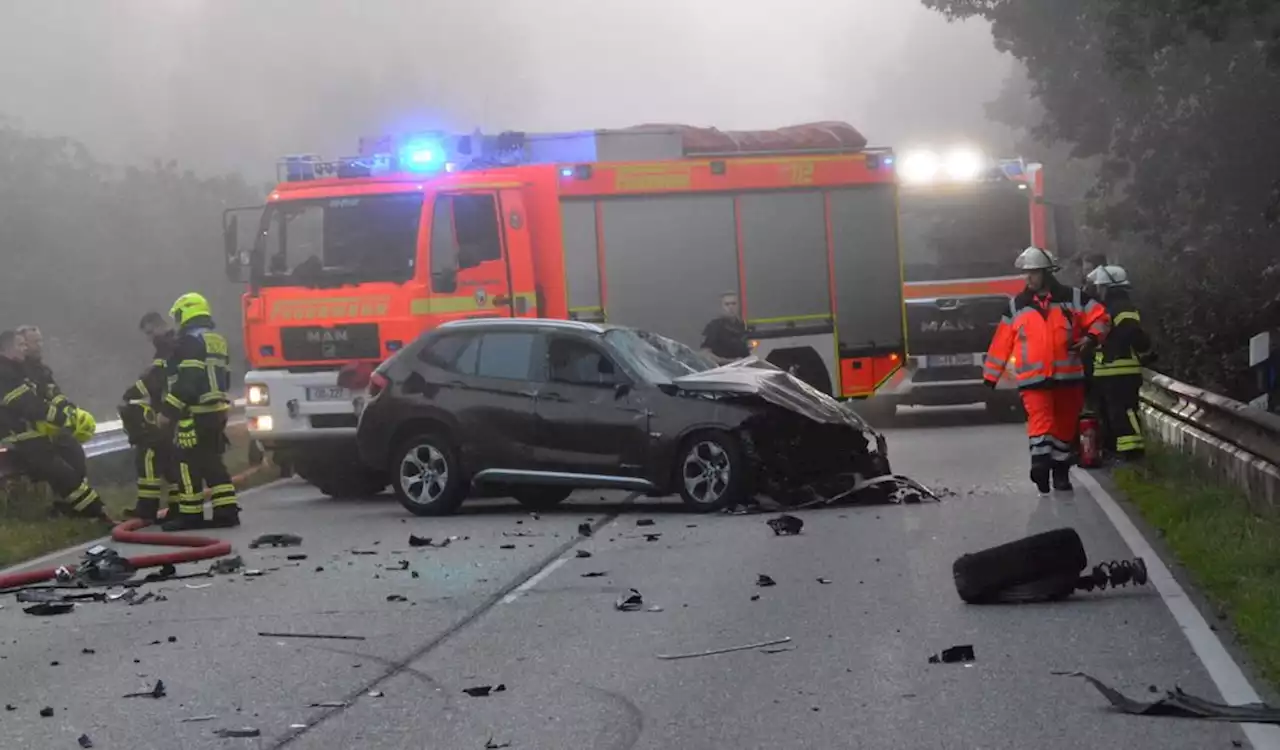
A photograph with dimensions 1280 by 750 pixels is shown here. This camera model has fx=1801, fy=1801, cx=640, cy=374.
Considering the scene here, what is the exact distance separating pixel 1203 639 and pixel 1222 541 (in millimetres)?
2572

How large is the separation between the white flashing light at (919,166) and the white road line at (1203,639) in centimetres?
978

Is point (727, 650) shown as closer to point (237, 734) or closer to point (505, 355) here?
point (237, 734)

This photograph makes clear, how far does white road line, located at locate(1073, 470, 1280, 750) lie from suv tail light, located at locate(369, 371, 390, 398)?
5619mm

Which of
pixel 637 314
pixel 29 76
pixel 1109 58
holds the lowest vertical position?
pixel 637 314

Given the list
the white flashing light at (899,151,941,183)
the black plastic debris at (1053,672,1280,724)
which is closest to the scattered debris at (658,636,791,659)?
the black plastic debris at (1053,672,1280,724)

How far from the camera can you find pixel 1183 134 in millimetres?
25062

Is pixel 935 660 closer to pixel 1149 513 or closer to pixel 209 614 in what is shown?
pixel 209 614

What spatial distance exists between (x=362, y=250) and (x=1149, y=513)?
278 inches

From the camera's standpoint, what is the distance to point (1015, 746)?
18.6ft

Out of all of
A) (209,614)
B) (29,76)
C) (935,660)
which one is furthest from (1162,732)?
(29,76)

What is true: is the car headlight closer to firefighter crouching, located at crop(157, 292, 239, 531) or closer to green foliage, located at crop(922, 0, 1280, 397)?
firefighter crouching, located at crop(157, 292, 239, 531)

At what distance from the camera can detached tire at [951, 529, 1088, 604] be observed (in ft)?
27.4

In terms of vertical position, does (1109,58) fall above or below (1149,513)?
above

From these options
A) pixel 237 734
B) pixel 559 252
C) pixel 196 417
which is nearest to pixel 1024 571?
pixel 237 734
